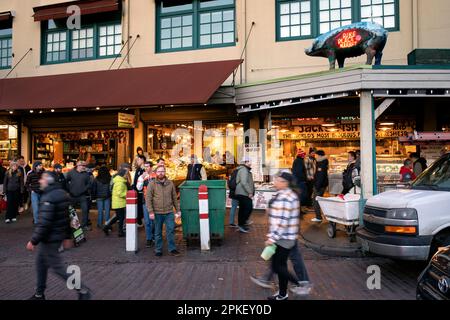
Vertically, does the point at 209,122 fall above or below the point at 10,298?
above

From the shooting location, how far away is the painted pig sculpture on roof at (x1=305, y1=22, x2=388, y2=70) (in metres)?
8.98

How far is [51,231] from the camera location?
4.84 metres

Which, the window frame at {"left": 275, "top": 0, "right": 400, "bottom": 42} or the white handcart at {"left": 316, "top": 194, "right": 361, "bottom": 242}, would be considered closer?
the white handcart at {"left": 316, "top": 194, "right": 361, "bottom": 242}

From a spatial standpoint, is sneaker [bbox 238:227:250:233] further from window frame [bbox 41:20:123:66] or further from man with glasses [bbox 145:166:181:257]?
window frame [bbox 41:20:123:66]

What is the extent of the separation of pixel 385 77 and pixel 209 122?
7.05 meters

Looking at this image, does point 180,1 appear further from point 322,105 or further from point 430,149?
point 430,149

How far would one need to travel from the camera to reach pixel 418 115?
12430 mm

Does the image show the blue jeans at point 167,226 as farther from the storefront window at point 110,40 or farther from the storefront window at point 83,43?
the storefront window at point 83,43

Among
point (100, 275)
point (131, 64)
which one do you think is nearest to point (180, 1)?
point (131, 64)

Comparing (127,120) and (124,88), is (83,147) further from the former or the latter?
(124,88)

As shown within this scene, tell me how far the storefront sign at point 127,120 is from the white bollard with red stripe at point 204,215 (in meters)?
6.50

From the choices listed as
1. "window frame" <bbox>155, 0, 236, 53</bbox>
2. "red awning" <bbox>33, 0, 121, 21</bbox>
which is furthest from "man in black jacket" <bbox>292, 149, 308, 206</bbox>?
"red awning" <bbox>33, 0, 121, 21</bbox>

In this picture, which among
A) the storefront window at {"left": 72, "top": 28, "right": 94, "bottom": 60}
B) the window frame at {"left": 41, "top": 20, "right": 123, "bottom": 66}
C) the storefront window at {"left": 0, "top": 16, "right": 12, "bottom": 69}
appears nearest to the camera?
the window frame at {"left": 41, "top": 20, "right": 123, "bottom": 66}

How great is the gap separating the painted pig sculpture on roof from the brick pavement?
5.09 m
